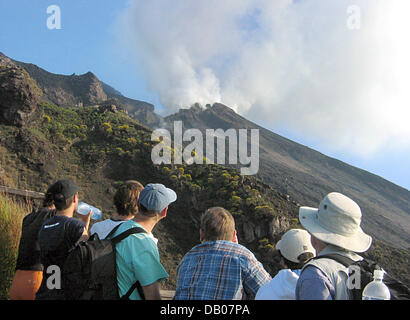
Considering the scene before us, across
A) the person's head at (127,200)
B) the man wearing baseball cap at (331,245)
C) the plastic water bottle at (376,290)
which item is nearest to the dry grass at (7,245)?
the person's head at (127,200)

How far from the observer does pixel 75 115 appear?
2469 centimetres

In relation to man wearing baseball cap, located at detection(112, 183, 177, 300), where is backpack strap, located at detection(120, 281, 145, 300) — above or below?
below

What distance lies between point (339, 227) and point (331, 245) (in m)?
0.11

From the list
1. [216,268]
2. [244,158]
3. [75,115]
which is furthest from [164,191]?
[244,158]

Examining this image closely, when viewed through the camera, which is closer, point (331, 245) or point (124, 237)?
point (331, 245)

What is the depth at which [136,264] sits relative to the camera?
6.73 ft

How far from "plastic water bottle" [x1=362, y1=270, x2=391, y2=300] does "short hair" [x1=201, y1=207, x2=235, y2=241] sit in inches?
34.5

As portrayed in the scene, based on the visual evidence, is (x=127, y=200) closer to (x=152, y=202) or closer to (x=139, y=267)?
(x=152, y=202)

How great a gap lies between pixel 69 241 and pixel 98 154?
17543 mm

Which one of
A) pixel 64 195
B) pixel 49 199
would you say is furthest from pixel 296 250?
pixel 49 199

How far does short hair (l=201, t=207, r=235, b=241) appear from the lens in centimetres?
217

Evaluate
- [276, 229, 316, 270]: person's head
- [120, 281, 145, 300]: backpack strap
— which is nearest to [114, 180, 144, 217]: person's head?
[120, 281, 145, 300]: backpack strap

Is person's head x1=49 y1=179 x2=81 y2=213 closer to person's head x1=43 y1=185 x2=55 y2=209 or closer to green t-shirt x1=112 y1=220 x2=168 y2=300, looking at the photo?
person's head x1=43 y1=185 x2=55 y2=209
